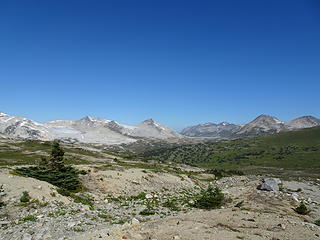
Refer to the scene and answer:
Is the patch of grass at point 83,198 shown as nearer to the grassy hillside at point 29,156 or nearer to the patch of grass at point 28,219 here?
the patch of grass at point 28,219

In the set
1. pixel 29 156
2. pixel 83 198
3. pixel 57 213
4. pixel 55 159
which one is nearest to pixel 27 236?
pixel 57 213

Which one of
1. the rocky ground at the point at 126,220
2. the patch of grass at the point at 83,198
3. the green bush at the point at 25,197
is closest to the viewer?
the rocky ground at the point at 126,220

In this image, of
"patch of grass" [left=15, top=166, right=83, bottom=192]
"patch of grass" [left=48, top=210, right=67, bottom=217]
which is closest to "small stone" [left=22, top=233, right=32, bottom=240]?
"patch of grass" [left=48, top=210, right=67, bottom=217]

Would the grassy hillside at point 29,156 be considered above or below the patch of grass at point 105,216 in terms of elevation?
above

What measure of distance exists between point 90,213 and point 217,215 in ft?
37.9

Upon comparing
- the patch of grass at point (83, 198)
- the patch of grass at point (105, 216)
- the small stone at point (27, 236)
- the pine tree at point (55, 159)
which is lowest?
the patch of grass at point (83, 198)

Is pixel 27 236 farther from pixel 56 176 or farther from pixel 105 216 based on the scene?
pixel 56 176

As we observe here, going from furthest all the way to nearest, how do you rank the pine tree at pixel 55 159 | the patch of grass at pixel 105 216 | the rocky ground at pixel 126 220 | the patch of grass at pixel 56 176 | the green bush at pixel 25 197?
the pine tree at pixel 55 159, the patch of grass at pixel 56 176, the green bush at pixel 25 197, the patch of grass at pixel 105 216, the rocky ground at pixel 126 220

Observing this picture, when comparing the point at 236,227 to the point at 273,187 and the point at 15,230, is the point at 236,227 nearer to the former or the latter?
the point at 15,230

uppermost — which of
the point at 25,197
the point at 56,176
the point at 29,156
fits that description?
the point at 56,176

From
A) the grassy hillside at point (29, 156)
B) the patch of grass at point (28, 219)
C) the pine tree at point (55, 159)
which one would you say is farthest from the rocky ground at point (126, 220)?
the grassy hillside at point (29, 156)

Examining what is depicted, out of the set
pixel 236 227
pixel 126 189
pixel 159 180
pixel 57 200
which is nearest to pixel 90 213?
pixel 57 200

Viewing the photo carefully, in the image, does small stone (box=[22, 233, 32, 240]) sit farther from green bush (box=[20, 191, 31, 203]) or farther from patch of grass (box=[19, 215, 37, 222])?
green bush (box=[20, 191, 31, 203])

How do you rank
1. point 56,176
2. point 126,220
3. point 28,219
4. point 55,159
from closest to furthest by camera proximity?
point 28,219, point 126,220, point 56,176, point 55,159
